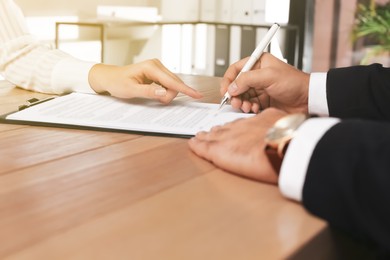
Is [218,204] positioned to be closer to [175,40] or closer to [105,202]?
[105,202]

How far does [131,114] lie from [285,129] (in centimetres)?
37

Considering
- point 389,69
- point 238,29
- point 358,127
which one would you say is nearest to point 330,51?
point 238,29

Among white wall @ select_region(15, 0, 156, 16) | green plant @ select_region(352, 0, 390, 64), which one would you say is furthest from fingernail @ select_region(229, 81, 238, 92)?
green plant @ select_region(352, 0, 390, 64)

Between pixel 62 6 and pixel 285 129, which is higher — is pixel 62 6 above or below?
above

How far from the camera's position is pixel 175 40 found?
3936mm

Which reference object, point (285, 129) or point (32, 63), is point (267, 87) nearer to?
→ point (285, 129)

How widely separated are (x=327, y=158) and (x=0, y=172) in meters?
0.37

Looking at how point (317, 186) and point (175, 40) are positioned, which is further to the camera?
point (175, 40)

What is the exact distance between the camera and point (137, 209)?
0.49 meters

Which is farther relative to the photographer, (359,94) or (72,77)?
(72,77)

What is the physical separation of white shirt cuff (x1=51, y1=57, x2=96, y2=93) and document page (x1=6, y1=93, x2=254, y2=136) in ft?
0.22

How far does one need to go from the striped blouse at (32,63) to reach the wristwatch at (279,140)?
1.94 ft

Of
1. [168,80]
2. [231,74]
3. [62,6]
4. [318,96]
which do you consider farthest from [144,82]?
[62,6]

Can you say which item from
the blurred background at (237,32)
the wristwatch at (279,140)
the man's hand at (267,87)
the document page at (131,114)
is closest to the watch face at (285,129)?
the wristwatch at (279,140)
